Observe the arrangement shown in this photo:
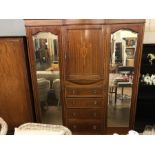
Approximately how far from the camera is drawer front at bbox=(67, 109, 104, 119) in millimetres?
2350

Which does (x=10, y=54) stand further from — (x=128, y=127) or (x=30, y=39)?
(x=128, y=127)

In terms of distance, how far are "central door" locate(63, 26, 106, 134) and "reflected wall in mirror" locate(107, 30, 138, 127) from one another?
0.13 metres

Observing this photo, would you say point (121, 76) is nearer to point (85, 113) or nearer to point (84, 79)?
point (84, 79)

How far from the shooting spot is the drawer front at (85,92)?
7.32ft

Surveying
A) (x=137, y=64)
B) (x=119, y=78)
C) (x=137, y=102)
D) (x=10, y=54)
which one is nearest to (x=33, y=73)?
(x=10, y=54)

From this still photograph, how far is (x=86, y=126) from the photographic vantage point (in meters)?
2.42

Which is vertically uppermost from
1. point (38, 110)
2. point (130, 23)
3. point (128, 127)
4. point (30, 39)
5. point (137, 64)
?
point (130, 23)

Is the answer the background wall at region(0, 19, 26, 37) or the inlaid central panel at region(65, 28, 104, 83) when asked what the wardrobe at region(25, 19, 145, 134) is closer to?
the inlaid central panel at region(65, 28, 104, 83)

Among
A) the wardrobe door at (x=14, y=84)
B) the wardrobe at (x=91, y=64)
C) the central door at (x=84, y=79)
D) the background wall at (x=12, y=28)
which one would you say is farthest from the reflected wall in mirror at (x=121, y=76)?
the background wall at (x=12, y=28)

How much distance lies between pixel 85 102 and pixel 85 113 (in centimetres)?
16
